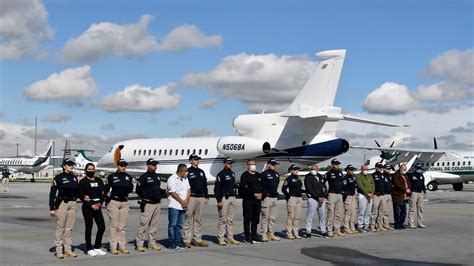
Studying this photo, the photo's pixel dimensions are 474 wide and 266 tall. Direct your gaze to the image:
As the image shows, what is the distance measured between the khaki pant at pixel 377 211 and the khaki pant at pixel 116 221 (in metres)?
7.23

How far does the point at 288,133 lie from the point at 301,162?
148 cm

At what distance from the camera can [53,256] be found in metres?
10.9

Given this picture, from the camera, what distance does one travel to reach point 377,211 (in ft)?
51.3

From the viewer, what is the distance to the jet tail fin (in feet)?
85.9

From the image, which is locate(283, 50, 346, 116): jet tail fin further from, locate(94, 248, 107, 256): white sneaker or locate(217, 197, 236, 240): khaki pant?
locate(94, 248, 107, 256): white sneaker

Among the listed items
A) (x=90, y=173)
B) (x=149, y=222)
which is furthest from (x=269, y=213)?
(x=90, y=173)

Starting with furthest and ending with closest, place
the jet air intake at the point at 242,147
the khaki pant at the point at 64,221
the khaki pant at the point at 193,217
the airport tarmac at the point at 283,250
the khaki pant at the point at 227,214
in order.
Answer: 1. the jet air intake at the point at 242,147
2. the khaki pant at the point at 227,214
3. the khaki pant at the point at 193,217
4. the khaki pant at the point at 64,221
5. the airport tarmac at the point at 283,250

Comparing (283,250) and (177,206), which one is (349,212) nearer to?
Result: (283,250)

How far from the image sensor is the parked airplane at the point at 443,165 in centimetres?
4203

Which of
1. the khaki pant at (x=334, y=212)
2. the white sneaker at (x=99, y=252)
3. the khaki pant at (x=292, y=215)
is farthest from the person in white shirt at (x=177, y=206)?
the khaki pant at (x=334, y=212)

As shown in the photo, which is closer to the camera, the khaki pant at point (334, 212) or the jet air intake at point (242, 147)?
the khaki pant at point (334, 212)

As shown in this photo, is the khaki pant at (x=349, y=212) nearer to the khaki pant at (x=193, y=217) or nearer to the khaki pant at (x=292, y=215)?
the khaki pant at (x=292, y=215)

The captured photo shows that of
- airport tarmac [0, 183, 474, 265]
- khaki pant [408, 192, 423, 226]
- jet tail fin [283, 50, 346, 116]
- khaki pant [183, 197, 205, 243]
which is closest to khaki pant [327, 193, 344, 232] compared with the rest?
airport tarmac [0, 183, 474, 265]

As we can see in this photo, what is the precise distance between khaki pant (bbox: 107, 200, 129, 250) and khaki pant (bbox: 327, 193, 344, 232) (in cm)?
534
